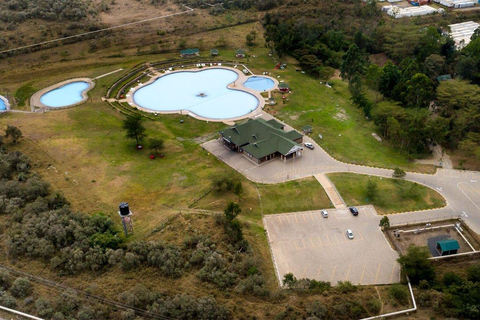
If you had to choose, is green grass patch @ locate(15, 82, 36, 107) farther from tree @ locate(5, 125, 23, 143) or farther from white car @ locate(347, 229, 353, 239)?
white car @ locate(347, 229, 353, 239)

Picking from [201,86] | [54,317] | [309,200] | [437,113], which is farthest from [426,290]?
[201,86]

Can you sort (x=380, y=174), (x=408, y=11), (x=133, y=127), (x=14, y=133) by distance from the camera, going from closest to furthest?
(x=380, y=174), (x=133, y=127), (x=14, y=133), (x=408, y=11)

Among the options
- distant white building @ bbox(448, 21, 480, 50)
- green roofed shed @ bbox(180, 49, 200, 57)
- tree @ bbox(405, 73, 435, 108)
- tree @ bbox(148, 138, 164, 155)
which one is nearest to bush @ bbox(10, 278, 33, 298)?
tree @ bbox(148, 138, 164, 155)

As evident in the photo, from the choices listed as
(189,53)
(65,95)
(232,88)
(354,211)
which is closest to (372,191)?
(354,211)

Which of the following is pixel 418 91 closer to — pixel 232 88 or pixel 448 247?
pixel 448 247

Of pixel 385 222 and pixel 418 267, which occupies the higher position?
pixel 385 222

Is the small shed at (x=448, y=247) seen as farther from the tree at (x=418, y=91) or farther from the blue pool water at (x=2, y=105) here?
the blue pool water at (x=2, y=105)
